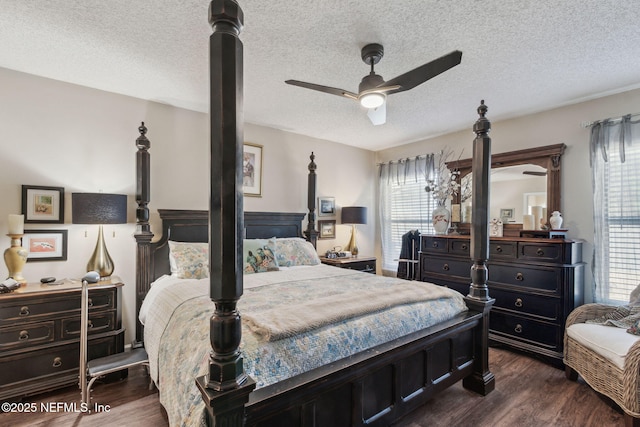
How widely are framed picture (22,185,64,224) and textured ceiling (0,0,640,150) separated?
101 cm

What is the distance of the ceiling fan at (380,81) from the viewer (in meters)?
1.87

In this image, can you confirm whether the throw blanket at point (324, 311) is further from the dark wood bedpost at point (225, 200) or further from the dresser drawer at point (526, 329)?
the dresser drawer at point (526, 329)

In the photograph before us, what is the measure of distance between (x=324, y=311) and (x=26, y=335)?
227 cm

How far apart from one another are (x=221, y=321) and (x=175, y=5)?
71.2 inches

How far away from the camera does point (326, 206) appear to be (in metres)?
4.72

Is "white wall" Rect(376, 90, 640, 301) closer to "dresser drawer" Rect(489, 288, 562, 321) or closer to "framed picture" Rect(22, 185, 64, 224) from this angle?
"dresser drawer" Rect(489, 288, 562, 321)

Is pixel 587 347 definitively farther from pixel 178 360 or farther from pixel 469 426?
pixel 178 360

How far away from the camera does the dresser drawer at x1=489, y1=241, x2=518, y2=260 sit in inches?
125

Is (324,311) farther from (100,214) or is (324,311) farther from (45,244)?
(45,244)

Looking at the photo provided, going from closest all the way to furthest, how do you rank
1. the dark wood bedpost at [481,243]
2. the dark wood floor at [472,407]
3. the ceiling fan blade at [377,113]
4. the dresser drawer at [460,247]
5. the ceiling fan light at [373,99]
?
the dark wood floor at [472,407], the ceiling fan light at [373,99], the dark wood bedpost at [481,243], the ceiling fan blade at [377,113], the dresser drawer at [460,247]

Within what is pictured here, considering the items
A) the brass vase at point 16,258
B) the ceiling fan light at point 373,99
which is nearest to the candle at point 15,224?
the brass vase at point 16,258

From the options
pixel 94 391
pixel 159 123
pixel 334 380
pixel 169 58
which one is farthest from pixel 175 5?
pixel 94 391

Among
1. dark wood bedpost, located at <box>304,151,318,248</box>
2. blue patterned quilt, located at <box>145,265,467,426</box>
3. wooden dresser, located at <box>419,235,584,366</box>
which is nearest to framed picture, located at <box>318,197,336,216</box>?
dark wood bedpost, located at <box>304,151,318,248</box>

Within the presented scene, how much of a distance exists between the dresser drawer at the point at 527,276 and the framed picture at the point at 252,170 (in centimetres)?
290
